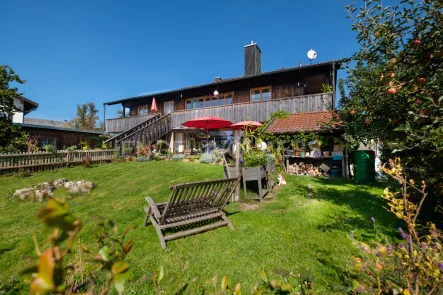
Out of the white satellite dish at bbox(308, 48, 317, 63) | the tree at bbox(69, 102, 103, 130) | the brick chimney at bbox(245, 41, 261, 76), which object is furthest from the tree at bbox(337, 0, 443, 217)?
the tree at bbox(69, 102, 103, 130)

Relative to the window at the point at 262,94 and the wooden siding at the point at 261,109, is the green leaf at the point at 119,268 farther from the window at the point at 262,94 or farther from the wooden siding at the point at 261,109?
the window at the point at 262,94

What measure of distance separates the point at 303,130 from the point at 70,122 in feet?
130

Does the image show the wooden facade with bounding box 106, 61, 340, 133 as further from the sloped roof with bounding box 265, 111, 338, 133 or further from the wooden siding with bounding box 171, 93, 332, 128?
the sloped roof with bounding box 265, 111, 338, 133

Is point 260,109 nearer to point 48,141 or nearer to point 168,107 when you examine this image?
point 168,107

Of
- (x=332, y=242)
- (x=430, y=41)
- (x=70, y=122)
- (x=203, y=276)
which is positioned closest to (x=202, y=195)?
(x=203, y=276)

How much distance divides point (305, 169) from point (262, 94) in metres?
7.24

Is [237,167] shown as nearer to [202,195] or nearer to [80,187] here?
[202,195]

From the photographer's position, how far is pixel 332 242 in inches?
136

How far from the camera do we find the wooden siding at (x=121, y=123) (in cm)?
1962

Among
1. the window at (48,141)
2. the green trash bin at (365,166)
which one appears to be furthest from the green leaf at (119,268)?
the window at (48,141)

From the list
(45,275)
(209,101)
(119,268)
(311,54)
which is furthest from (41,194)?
(311,54)

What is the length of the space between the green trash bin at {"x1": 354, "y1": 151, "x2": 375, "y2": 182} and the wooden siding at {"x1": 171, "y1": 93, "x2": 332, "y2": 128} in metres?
3.43

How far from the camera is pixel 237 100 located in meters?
16.8

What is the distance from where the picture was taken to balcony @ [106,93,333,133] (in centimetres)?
1227
